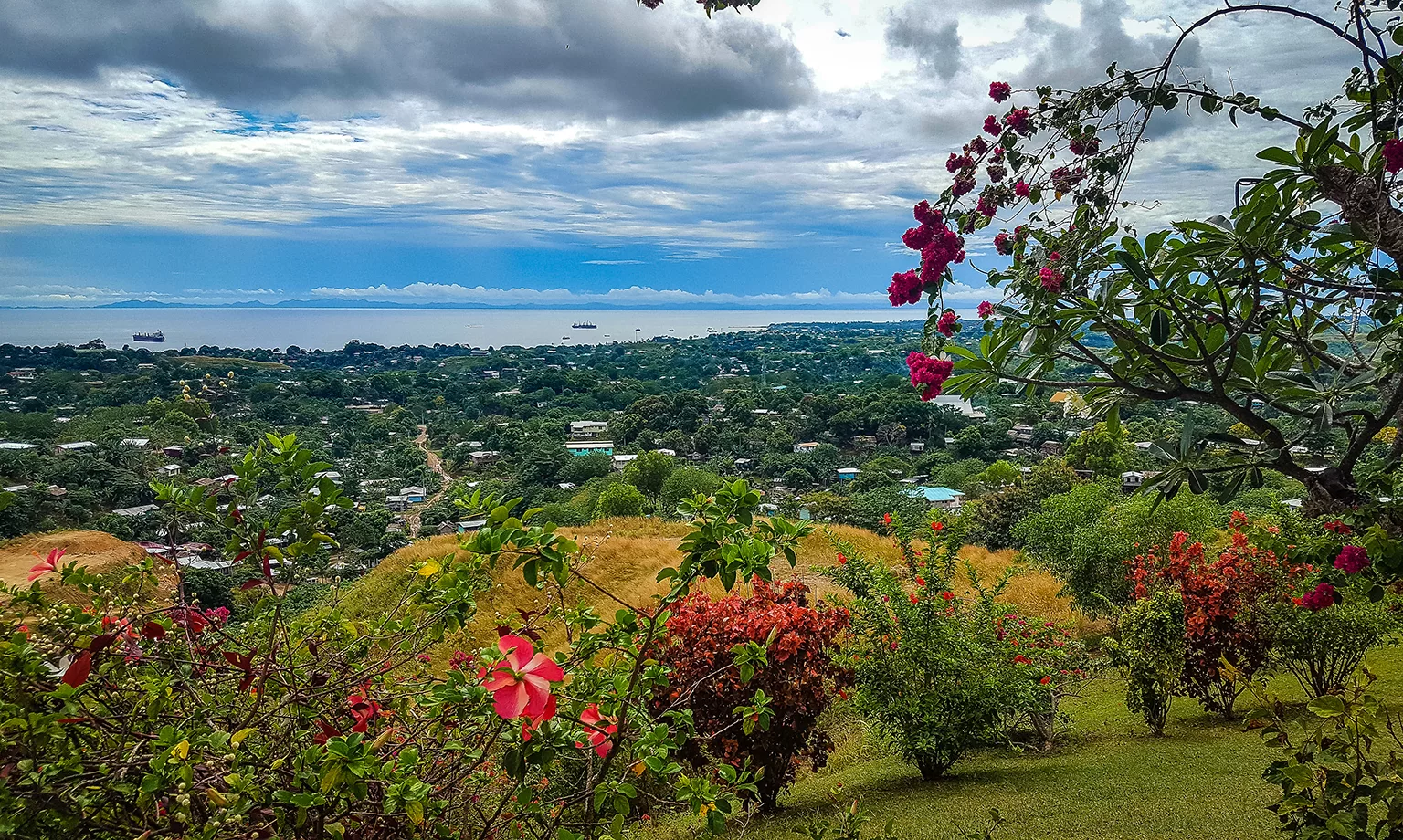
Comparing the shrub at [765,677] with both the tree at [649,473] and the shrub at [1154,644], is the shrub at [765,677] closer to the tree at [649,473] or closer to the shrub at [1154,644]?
the shrub at [1154,644]

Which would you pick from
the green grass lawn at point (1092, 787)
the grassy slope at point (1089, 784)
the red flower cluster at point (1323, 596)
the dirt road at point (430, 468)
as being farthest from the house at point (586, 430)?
the red flower cluster at point (1323, 596)

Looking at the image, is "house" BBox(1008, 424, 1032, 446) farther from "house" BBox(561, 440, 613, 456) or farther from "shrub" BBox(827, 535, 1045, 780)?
"shrub" BBox(827, 535, 1045, 780)

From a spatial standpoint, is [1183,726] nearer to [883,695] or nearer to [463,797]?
[883,695]

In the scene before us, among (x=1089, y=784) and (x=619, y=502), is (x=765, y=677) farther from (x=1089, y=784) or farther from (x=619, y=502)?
(x=619, y=502)

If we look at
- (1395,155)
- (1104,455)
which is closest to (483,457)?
(1104,455)

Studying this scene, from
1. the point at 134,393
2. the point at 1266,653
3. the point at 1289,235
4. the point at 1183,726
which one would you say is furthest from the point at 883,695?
the point at 134,393
